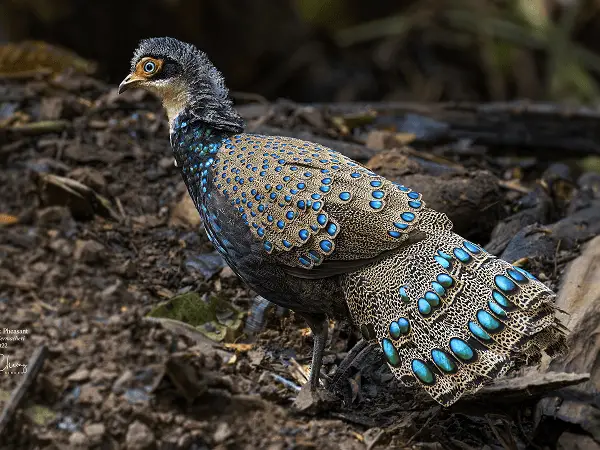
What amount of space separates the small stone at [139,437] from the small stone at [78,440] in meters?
0.17

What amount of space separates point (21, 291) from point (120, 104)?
218 centimetres

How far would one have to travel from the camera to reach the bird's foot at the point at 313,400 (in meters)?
3.91

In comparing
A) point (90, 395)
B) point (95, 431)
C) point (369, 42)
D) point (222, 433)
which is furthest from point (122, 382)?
point (369, 42)

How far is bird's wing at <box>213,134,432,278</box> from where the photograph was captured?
376 cm

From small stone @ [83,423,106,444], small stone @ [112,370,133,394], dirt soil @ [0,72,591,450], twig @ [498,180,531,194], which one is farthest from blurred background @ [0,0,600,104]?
small stone @ [83,423,106,444]

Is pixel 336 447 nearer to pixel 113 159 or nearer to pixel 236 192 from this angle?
pixel 236 192

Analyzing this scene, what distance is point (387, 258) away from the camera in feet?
12.3

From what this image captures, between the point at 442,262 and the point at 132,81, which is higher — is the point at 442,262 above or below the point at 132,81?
below

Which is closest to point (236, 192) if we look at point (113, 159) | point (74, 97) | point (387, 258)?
point (387, 258)

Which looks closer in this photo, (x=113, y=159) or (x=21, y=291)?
(x=21, y=291)

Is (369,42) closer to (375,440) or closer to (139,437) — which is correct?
(375,440)

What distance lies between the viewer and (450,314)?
3539mm

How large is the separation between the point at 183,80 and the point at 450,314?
182cm

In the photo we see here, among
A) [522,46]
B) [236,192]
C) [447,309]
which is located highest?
[236,192]
